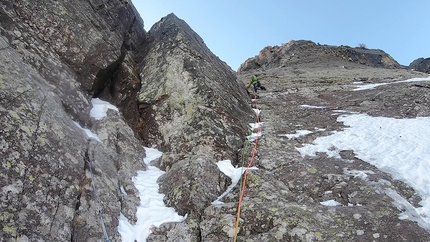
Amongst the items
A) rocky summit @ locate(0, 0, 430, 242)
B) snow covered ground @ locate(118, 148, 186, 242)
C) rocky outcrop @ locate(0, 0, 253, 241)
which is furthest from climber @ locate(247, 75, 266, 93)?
snow covered ground @ locate(118, 148, 186, 242)

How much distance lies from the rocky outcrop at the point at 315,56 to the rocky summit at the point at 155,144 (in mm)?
22211

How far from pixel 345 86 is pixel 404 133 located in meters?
10.1

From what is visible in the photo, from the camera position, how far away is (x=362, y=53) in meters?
41.7

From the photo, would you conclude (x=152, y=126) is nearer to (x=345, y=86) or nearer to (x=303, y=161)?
(x=303, y=161)

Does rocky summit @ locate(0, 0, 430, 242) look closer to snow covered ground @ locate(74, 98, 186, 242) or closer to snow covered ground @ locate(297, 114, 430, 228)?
snow covered ground @ locate(74, 98, 186, 242)

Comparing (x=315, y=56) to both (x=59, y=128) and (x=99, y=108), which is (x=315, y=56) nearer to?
(x=99, y=108)

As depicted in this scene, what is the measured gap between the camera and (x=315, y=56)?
123 feet

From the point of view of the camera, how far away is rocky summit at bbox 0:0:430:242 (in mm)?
5840

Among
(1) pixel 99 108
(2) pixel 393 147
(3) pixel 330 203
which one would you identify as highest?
(1) pixel 99 108

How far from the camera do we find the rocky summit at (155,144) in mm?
5840

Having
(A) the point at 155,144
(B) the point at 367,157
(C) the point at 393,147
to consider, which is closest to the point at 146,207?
(A) the point at 155,144

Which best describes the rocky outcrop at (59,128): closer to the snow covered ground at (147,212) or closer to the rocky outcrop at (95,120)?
the rocky outcrop at (95,120)

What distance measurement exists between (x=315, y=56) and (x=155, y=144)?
31.9 meters

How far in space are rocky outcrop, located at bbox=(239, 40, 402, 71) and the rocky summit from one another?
72.9 ft
